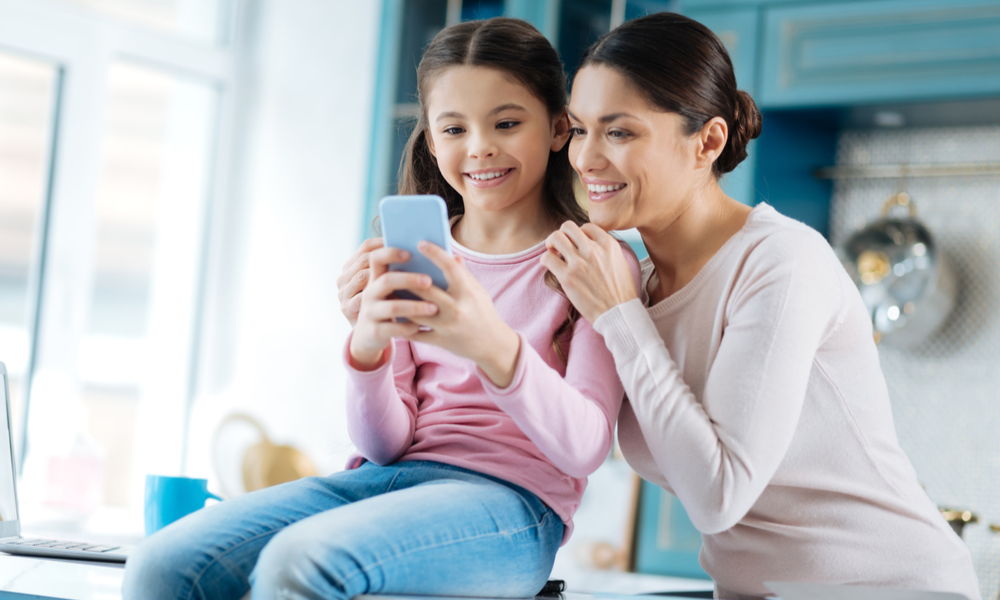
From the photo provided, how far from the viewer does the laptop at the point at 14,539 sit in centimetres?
103

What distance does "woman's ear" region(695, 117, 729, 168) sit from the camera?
1.07 metres

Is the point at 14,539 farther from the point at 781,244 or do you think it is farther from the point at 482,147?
the point at 781,244

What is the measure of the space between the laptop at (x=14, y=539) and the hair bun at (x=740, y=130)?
816mm

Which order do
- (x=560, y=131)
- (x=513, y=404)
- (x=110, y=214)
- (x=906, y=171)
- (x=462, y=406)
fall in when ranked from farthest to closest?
(x=110, y=214), (x=906, y=171), (x=560, y=131), (x=462, y=406), (x=513, y=404)

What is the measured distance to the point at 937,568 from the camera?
99 cm

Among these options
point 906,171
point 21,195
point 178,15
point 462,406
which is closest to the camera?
point 462,406

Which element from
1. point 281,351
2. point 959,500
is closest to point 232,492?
point 281,351

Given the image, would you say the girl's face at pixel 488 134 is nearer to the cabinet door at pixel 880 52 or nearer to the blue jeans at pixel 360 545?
the blue jeans at pixel 360 545

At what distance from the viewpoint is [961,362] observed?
2301 millimetres

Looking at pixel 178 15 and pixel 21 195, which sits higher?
pixel 178 15

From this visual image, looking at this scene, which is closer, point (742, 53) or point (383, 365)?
point (383, 365)

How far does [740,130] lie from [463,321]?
0.50 metres

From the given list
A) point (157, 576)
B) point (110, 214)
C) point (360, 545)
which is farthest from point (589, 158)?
point (110, 214)

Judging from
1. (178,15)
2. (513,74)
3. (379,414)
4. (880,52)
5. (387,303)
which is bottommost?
(379,414)
